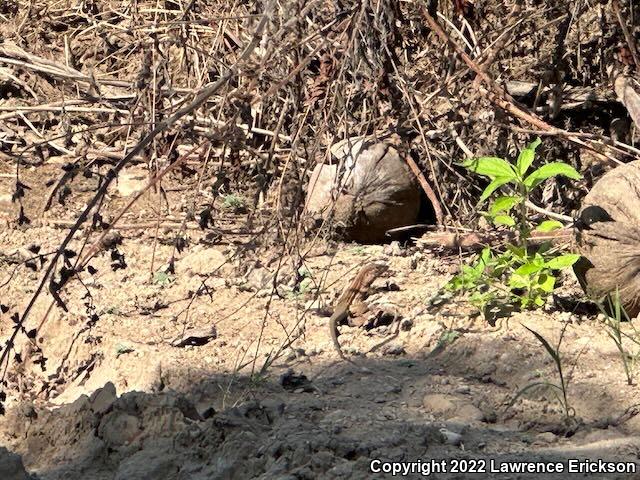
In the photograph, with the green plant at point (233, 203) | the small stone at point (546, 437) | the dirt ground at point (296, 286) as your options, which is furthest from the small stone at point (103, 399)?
the green plant at point (233, 203)

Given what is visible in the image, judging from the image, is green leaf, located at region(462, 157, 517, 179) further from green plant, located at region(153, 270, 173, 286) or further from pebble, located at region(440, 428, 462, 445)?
green plant, located at region(153, 270, 173, 286)

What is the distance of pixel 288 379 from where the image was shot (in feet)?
13.7

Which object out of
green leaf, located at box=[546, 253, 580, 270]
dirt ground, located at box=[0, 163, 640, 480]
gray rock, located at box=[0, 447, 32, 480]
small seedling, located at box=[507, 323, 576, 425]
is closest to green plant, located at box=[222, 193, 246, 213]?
dirt ground, located at box=[0, 163, 640, 480]

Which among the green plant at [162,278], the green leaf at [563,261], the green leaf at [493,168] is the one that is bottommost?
the green plant at [162,278]

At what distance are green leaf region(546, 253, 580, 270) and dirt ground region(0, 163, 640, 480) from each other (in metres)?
0.20

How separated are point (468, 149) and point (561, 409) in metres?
1.97

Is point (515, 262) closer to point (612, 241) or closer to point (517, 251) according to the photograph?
point (517, 251)

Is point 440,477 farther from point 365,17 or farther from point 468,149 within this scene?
point 468,149

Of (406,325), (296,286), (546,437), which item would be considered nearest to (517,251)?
(406,325)

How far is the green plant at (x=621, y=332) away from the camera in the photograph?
3.92m

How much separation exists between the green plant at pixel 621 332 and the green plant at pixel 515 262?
0.76ft

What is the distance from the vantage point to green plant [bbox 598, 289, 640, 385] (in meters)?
3.92

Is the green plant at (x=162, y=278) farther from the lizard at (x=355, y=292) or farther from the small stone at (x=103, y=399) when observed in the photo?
the small stone at (x=103, y=399)

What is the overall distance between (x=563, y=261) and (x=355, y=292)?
917 millimetres
